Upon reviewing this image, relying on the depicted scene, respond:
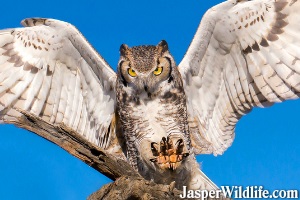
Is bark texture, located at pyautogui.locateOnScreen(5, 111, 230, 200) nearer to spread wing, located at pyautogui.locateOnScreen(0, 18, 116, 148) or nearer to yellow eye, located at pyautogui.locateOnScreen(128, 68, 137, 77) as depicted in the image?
yellow eye, located at pyautogui.locateOnScreen(128, 68, 137, 77)

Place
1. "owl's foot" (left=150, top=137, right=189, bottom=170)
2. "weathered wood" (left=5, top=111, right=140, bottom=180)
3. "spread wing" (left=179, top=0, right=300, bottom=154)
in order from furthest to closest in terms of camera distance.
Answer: "spread wing" (left=179, top=0, right=300, bottom=154)
"owl's foot" (left=150, top=137, right=189, bottom=170)
"weathered wood" (left=5, top=111, right=140, bottom=180)

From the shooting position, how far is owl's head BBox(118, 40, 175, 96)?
751 cm

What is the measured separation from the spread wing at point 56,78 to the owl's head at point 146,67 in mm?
655

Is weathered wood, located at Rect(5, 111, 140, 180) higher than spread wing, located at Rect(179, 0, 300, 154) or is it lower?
lower

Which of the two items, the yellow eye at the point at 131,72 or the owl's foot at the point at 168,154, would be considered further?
the yellow eye at the point at 131,72

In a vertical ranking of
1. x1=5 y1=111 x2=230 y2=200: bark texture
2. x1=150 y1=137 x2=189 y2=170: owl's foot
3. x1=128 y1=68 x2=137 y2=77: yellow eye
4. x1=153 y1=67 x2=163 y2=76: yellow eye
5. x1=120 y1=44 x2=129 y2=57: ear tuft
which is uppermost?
x1=120 y1=44 x2=129 y2=57: ear tuft

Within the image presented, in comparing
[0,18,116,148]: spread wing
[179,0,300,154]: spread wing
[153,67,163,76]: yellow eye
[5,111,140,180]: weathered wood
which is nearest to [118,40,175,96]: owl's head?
[153,67,163,76]: yellow eye

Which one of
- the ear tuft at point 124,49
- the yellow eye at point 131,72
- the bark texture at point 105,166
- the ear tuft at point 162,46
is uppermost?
the ear tuft at point 162,46

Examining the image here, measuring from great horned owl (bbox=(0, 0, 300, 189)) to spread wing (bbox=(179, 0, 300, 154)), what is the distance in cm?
1

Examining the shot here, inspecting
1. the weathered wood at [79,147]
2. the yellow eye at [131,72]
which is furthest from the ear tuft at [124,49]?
the weathered wood at [79,147]

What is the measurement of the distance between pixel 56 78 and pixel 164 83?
1601mm

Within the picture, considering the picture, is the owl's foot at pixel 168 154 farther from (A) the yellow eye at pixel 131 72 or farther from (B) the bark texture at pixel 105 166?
(B) the bark texture at pixel 105 166

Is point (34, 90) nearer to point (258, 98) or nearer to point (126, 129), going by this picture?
point (126, 129)

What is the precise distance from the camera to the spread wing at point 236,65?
25.4 feet
